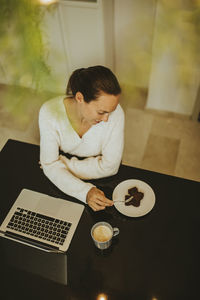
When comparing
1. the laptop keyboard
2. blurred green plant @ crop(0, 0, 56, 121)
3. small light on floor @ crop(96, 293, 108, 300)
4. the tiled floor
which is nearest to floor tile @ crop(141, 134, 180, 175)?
the tiled floor

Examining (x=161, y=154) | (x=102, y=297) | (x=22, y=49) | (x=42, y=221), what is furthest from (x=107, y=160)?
(x=161, y=154)

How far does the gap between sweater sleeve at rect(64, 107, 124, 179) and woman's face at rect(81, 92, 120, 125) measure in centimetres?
11

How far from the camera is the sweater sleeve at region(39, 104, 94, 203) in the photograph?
116cm

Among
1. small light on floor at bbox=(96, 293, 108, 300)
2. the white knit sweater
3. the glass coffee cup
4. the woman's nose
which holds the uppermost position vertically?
the woman's nose

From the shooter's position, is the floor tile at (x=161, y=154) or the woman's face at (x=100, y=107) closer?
the woman's face at (x=100, y=107)

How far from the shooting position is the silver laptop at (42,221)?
102cm

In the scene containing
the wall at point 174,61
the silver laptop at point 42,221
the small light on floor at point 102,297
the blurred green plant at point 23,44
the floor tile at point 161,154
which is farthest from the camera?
the floor tile at point 161,154

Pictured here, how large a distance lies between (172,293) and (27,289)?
1.75ft

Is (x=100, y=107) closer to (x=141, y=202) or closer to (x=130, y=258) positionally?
(x=141, y=202)

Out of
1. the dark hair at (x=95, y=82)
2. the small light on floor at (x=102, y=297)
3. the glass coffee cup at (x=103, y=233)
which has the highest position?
the dark hair at (x=95, y=82)

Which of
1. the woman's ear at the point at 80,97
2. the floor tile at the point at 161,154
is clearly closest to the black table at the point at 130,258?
the woman's ear at the point at 80,97

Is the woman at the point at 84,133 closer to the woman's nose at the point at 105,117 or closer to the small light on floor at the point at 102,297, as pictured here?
the woman's nose at the point at 105,117

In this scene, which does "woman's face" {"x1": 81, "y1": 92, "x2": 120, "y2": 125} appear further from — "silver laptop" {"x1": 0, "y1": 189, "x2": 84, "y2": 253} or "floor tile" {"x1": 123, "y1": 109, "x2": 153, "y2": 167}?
"floor tile" {"x1": 123, "y1": 109, "x2": 153, "y2": 167}

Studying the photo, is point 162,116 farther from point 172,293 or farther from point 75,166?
point 172,293
